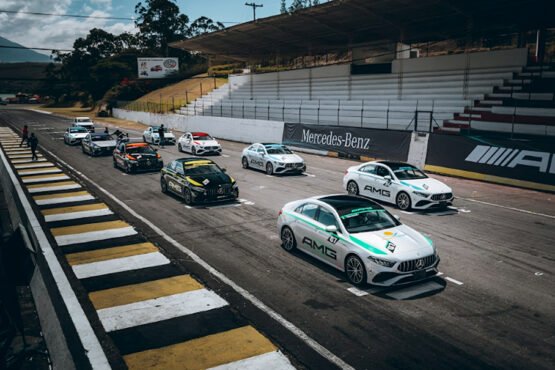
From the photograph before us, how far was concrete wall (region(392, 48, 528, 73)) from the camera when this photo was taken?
30312 millimetres

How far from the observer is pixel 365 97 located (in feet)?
125

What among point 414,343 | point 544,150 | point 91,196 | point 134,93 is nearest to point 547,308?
point 414,343

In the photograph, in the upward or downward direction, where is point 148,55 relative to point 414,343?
upward

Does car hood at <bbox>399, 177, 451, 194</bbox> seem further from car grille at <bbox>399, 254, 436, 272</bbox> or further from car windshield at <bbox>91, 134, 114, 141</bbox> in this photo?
car windshield at <bbox>91, 134, 114, 141</bbox>

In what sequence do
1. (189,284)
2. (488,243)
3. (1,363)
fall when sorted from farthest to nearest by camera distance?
(488,243)
(189,284)
(1,363)

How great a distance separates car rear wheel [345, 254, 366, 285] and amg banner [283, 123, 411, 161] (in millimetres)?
16453

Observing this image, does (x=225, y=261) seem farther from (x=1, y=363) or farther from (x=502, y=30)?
(x=502, y=30)

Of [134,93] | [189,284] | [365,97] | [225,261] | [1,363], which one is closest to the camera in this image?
[1,363]

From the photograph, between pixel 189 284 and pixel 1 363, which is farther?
pixel 189 284

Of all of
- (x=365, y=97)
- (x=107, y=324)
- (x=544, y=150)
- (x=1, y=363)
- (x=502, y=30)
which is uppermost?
(x=502, y=30)

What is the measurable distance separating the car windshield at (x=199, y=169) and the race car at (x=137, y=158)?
701 centimetres

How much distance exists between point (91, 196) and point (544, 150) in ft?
59.0

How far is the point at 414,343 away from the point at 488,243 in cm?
619

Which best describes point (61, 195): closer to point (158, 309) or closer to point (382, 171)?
point (158, 309)
